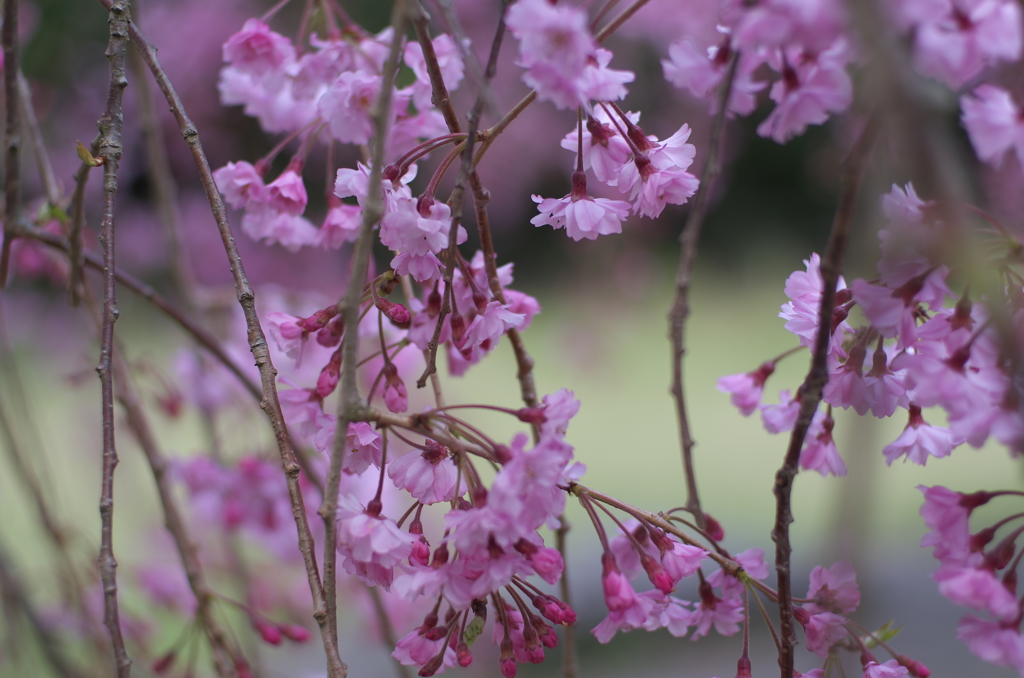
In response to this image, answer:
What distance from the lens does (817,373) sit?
0.34 meters

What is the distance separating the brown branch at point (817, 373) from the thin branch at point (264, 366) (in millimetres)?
216

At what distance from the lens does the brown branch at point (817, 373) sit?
29 cm

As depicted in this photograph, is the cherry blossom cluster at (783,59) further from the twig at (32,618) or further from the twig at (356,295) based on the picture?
the twig at (32,618)

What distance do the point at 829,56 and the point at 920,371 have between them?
147 millimetres

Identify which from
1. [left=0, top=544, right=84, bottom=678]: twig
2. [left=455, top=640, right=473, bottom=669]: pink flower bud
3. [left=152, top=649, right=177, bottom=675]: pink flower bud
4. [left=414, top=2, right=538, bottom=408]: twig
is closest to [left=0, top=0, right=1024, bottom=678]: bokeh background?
[left=0, top=544, right=84, bottom=678]: twig

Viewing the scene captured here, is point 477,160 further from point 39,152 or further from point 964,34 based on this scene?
point 39,152

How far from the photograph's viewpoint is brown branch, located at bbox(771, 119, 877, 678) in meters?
0.29

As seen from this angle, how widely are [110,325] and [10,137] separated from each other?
225mm

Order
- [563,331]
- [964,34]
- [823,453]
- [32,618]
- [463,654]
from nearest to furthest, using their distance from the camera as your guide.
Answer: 1. [964,34]
2. [463,654]
3. [823,453]
4. [32,618]
5. [563,331]

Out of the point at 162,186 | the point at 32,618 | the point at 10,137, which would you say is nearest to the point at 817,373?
the point at 10,137

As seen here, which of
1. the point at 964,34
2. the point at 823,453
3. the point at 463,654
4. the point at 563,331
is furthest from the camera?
the point at 563,331

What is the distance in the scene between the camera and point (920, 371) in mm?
346

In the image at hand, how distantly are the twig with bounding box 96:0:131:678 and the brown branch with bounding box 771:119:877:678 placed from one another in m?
0.34

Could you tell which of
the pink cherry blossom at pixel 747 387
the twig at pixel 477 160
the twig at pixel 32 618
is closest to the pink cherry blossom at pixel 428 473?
the twig at pixel 477 160
